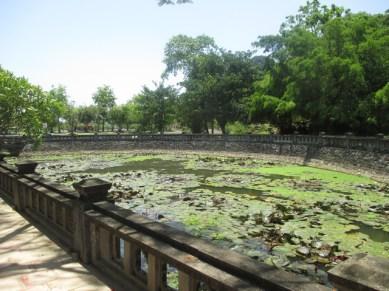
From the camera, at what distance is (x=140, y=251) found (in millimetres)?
3814

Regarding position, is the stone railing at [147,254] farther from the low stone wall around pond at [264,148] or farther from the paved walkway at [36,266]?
the low stone wall around pond at [264,148]

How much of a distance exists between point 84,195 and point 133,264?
4.34ft

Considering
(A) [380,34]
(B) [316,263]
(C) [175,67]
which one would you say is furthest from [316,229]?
(C) [175,67]

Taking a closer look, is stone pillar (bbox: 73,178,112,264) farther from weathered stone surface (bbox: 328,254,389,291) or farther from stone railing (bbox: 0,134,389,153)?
stone railing (bbox: 0,134,389,153)

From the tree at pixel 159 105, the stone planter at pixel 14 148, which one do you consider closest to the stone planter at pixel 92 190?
the stone planter at pixel 14 148

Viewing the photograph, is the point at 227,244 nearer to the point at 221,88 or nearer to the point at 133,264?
the point at 133,264

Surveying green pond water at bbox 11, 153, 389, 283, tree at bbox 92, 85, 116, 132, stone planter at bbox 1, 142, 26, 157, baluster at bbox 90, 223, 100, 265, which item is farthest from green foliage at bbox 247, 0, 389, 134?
tree at bbox 92, 85, 116, 132

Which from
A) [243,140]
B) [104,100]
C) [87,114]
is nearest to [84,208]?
[243,140]

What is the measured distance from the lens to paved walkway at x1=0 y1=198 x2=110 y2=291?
12.6 ft

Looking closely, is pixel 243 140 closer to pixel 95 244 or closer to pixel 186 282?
pixel 95 244

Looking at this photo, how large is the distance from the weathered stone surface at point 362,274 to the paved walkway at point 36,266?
2728 millimetres

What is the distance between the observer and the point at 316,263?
6.50 meters

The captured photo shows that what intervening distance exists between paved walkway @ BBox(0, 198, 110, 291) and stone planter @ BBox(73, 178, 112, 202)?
892 millimetres

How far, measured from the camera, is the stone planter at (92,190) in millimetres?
4434
